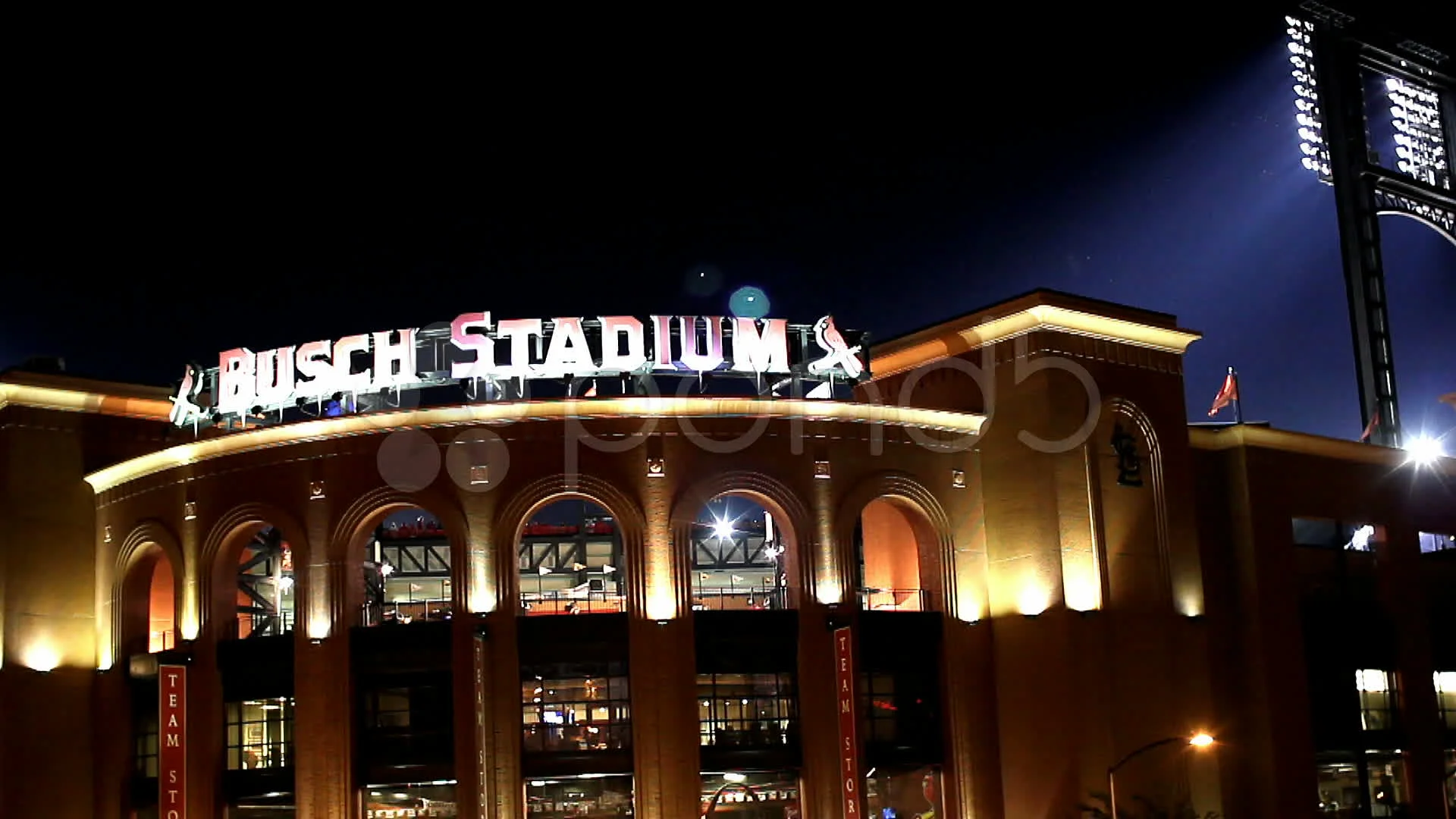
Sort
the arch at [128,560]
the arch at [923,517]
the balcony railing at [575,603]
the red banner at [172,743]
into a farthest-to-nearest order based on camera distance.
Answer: the balcony railing at [575,603], the arch at [128,560], the arch at [923,517], the red banner at [172,743]

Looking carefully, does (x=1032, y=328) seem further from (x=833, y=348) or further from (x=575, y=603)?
(x=575, y=603)

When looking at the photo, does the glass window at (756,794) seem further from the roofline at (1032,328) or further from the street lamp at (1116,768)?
the roofline at (1032,328)

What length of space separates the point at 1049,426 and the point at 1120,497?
3.74 m

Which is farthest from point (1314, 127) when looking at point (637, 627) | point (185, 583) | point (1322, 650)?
point (185, 583)

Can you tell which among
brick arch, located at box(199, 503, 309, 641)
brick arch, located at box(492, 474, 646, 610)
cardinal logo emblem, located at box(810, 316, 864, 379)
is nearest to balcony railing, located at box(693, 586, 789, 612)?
brick arch, located at box(492, 474, 646, 610)

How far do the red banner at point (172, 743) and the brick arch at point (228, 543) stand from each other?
200 cm

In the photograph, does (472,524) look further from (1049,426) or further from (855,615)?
(1049,426)

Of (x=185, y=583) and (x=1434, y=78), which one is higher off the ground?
(x=1434, y=78)

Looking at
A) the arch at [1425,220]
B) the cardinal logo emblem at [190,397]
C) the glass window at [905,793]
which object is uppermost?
the arch at [1425,220]

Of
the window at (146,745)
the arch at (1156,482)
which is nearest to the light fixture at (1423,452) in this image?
the arch at (1156,482)

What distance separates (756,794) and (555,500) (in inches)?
432

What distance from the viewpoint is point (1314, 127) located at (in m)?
80.4

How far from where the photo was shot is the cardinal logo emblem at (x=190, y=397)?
190ft

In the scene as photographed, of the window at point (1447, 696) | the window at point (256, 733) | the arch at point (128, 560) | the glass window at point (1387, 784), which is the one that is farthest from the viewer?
the window at point (1447, 696)
